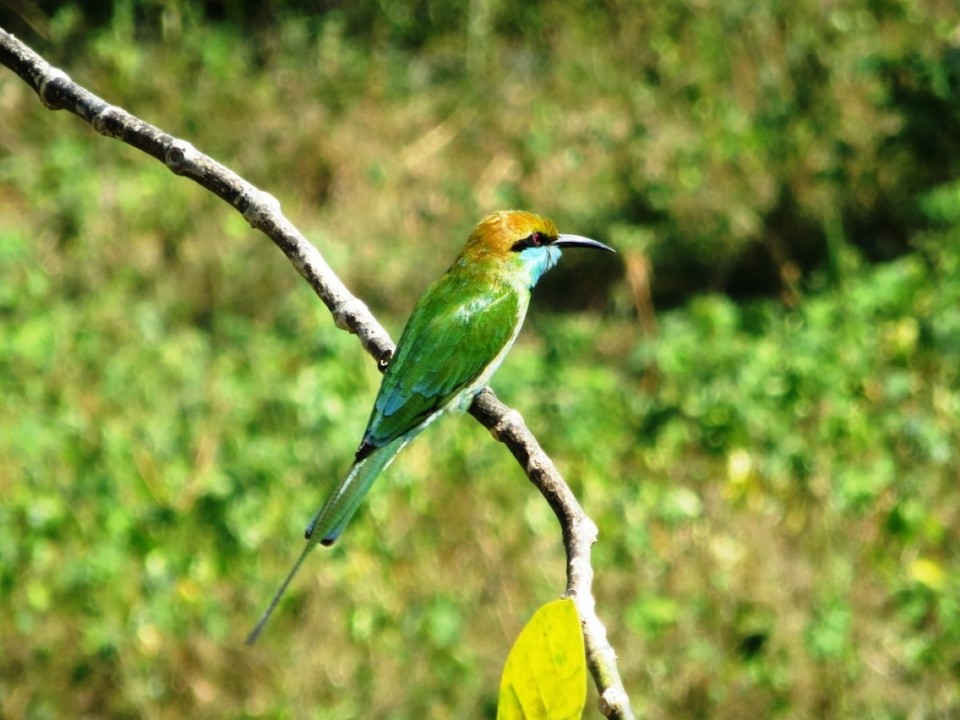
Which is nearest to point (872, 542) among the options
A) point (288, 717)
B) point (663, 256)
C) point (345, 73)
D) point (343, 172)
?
point (288, 717)

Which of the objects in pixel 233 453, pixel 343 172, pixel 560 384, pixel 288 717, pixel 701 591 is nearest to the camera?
pixel 288 717

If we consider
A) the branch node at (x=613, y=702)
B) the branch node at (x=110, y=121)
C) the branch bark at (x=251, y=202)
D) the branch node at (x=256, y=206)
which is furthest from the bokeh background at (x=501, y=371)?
the branch node at (x=613, y=702)

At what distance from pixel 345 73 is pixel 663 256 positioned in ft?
7.25

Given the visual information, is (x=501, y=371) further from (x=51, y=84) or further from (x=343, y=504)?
(x=51, y=84)

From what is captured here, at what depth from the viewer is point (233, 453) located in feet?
16.6

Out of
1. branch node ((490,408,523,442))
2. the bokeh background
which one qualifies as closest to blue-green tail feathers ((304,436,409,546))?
branch node ((490,408,523,442))

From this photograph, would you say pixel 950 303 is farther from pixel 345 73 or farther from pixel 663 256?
pixel 345 73

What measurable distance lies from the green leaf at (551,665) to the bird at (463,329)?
1426 millimetres

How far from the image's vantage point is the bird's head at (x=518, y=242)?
298 centimetres

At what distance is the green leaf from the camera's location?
3.51 ft

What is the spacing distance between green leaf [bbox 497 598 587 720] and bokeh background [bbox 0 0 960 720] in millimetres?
2983

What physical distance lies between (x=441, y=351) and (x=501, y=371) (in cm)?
268

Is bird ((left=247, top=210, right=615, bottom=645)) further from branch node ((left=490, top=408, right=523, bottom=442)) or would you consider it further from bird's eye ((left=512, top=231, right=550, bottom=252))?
branch node ((left=490, top=408, right=523, bottom=442))

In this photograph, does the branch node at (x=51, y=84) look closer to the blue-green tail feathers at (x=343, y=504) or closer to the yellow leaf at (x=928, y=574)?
the blue-green tail feathers at (x=343, y=504)
